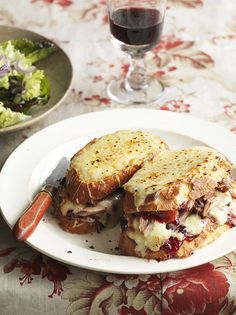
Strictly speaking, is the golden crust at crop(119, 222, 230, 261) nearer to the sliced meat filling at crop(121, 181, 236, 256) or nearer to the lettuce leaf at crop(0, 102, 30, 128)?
the sliced meat filling at crop(121, 181, 236, 256)

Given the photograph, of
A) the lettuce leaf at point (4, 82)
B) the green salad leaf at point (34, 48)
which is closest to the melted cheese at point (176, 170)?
the lettuce leaf at point (4, 82)

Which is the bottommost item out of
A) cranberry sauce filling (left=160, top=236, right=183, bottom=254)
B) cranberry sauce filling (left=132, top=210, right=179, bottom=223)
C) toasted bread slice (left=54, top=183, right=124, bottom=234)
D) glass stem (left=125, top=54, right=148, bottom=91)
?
glass stem (left=125, top=54, right=148, bottom=91)

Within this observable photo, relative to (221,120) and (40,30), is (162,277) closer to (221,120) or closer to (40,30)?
(221,120)

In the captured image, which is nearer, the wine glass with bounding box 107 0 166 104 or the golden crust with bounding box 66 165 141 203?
the golden crust with bounding box 66 165 141 203

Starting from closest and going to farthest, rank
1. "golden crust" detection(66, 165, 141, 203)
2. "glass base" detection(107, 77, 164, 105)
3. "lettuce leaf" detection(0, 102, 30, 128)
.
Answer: "golden crust" detection(66, 165, 141, 203)
"lettuce leaf" detection(0, 102, 30, 128)
"glass base" detection(107, 77, 164, 105)

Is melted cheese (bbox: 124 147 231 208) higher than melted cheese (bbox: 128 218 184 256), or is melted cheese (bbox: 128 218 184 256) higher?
melted cheese (bbox: 124 147 231 208)

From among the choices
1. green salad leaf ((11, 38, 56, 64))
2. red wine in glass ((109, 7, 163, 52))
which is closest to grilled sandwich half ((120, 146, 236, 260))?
red wine in glass ((109, 7, 163, 52))

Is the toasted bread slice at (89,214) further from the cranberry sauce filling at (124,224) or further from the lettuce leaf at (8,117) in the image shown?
the lettuce leaf at (8,117)
